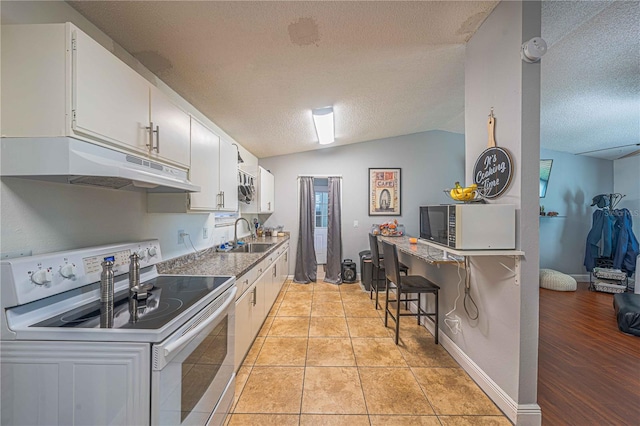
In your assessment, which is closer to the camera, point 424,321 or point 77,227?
point 77,227

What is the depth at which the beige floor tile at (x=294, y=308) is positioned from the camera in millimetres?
3117

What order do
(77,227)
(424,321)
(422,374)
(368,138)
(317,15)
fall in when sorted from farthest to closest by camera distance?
(368,138)
(424,321)
(422,374)
(317,15)
(77,227)

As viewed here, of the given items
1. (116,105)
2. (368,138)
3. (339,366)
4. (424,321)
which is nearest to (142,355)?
(116,105)

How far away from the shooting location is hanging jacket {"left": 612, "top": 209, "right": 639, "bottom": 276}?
3994 millimetres

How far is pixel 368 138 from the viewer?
15.0 ft

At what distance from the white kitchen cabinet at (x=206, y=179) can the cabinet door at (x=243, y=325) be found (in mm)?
833

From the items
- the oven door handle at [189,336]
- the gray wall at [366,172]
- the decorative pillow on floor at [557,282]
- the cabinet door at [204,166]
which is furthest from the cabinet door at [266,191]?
the decorative pillow on floor at [557,282]

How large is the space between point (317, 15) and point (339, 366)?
2664 millimetres

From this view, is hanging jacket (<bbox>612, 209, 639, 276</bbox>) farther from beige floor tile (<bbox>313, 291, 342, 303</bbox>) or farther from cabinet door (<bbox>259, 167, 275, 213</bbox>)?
cabinet door (<bbox>259, 167, 275, 213</bbox>)

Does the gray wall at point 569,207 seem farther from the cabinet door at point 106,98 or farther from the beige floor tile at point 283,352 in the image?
the cabinet door at point 106,98

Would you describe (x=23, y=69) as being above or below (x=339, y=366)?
above

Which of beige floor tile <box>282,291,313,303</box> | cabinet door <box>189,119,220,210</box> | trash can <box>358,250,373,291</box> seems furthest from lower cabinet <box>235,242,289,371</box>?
trash can <box>358,250,373,291</box>

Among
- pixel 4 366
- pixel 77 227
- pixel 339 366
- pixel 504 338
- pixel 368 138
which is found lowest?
pixel 339 366

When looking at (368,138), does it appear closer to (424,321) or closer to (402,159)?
(402,159)
